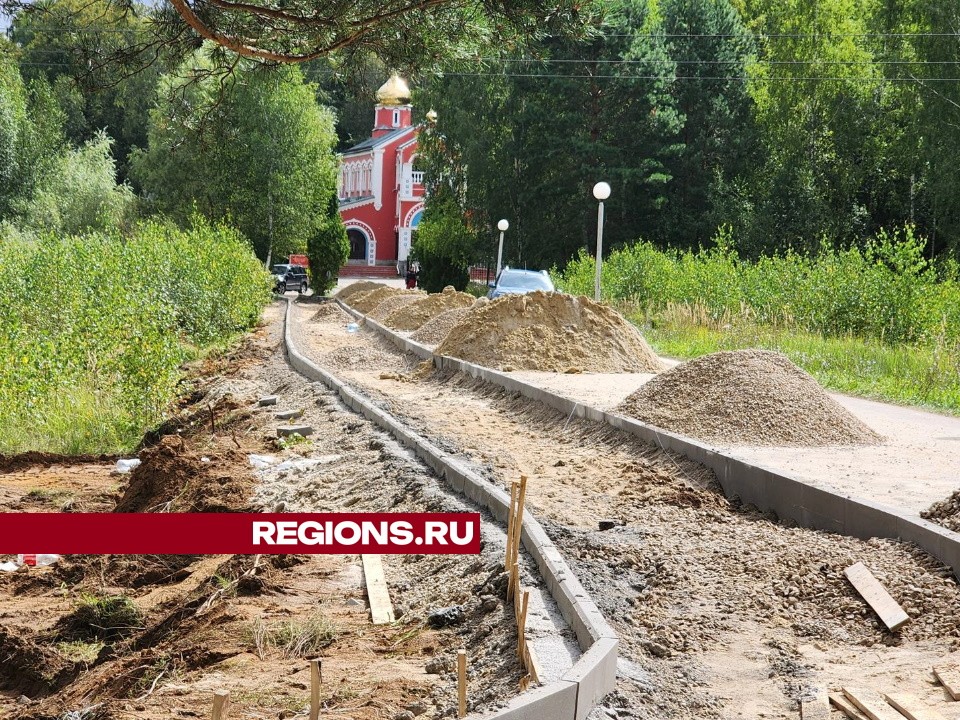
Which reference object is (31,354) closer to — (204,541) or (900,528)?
(204,541)

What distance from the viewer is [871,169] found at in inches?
1726

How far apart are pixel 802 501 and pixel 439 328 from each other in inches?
633

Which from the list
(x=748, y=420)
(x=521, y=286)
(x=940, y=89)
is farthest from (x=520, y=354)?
(x=940, y=89)

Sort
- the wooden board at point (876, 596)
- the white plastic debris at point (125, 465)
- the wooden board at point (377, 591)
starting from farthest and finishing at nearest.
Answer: the white plastic debris at point (125, 465), the wooden board at point (377, 591), the wooden board at point (876, 596)

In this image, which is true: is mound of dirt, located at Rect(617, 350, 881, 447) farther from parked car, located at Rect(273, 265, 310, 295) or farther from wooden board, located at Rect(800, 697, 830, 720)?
parked car, located at Rect(273, 265, 310, 295)

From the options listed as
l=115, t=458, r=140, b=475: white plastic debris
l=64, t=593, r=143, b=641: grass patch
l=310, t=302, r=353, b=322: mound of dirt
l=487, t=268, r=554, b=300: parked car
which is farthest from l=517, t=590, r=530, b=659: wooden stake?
l=310, t=302, r=353, b=322: mound of dirt

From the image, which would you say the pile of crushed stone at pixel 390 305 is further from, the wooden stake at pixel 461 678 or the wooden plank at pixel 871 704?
the wooden stake at pixel 461 678

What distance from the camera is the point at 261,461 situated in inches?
422

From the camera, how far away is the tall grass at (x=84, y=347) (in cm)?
1219

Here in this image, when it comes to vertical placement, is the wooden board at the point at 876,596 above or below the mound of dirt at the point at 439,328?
above

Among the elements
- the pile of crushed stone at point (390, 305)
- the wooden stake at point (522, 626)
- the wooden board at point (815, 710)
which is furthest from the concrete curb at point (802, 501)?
the pile of crushed stone at point (390, 305)

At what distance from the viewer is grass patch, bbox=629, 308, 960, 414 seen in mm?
14797

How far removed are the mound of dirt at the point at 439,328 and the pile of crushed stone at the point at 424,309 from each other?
10.1 ft

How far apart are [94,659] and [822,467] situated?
579 centimetres
